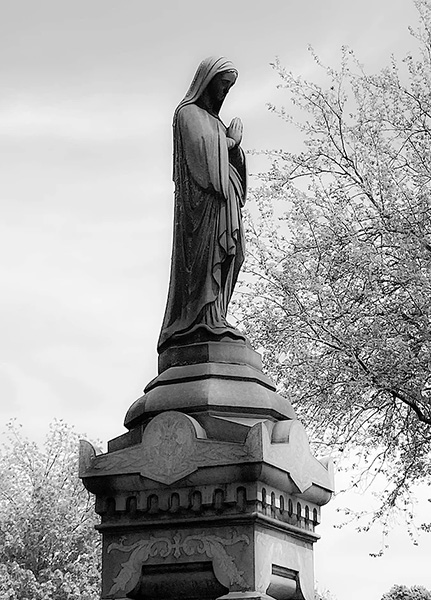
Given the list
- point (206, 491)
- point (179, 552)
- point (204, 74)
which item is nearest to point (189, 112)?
point (204, 74)

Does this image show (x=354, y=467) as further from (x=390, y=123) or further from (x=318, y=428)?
(x=390, y=123)

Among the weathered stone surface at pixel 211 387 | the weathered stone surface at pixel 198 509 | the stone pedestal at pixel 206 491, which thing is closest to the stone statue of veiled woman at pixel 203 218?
the weathered stone surface at pixel 211 387

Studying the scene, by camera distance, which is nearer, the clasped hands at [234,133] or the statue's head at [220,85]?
the statue's head at [220,85]

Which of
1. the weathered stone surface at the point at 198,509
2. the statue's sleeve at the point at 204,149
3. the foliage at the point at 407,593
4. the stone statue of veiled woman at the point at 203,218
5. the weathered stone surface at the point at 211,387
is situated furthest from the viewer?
the foliage at the point at 407,593

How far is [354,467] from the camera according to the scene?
1725cm

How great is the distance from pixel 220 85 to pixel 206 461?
277 centimetres

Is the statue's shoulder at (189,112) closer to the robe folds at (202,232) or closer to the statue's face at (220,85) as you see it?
the robe folds at (202,232)

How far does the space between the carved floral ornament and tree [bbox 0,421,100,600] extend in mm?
22493

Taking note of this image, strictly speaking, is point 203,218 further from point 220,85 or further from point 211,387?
point 211,387

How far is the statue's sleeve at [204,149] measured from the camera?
6984mm

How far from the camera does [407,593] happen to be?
2775cm

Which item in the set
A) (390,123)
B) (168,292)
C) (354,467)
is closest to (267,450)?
(168,292)

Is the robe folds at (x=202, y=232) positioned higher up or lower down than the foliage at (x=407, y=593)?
lower down

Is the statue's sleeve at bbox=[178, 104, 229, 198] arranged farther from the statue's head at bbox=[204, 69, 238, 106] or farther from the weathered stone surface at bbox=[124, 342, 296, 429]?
the weathered stone surface at bbox=[124, 342, 296, 429]
